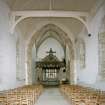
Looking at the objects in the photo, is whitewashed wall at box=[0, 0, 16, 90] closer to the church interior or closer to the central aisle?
the church interior

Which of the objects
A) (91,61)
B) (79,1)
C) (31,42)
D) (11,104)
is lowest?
(11,104)

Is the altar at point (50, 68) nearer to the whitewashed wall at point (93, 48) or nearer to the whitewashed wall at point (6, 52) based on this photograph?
the whitewashed wall at point (93, 48)

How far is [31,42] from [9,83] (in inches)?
356

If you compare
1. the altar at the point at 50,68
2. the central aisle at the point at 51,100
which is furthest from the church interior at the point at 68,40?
the altar at the point at 50,68

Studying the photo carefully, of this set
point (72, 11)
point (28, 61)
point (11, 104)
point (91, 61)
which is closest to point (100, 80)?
point (91, 61)

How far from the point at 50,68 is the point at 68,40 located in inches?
584

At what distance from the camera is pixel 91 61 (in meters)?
18.5

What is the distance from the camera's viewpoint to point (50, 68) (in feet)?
133

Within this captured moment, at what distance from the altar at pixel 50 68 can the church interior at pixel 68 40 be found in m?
9.29

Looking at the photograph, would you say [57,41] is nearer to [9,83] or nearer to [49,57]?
[49,57]

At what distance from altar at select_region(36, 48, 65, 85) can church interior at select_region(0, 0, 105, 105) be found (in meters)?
9.29

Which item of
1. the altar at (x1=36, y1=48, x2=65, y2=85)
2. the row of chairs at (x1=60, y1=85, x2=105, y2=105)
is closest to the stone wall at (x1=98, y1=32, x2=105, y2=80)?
the row of chairs at (x1=60, y1=85, x2=105, y2=105)

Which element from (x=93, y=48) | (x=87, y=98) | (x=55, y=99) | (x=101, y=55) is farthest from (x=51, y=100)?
(x=87, y=98)

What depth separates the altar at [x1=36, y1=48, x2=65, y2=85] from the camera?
126ft
